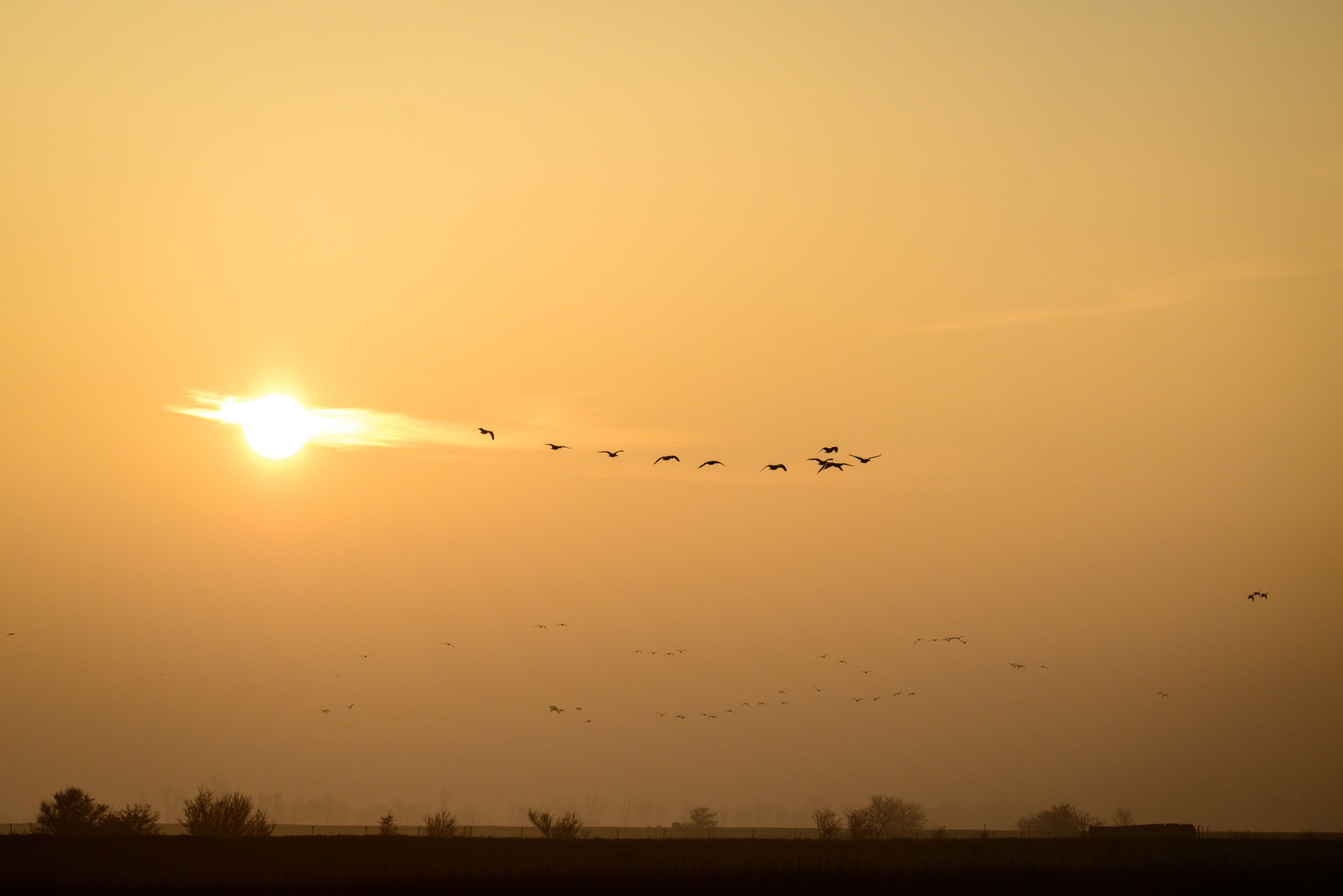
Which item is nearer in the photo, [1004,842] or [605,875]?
[605,875]

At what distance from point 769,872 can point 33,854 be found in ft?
128

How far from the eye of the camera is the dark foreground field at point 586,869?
59.7 metres

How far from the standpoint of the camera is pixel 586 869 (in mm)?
72250

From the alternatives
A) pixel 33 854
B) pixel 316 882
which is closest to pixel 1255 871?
pixel 316 882

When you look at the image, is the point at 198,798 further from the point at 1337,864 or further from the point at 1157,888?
the point at 1337,864

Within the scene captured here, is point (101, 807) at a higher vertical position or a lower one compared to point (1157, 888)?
higher

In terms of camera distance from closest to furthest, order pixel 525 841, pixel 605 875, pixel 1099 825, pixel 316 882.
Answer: pixel 316 882
pixel 605 875
pixel 525 841
pixel 1099 825

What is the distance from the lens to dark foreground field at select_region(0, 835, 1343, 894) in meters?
59.7

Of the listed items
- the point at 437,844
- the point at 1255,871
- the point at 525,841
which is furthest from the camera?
the point at 525,841

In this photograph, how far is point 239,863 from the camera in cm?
6700

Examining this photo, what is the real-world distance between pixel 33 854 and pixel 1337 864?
267 ft

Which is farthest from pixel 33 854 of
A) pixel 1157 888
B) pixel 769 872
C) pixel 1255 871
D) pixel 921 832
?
pixel 921 832

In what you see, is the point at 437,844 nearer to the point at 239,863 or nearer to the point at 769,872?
the point at 239,863

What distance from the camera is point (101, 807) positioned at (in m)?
93.3
